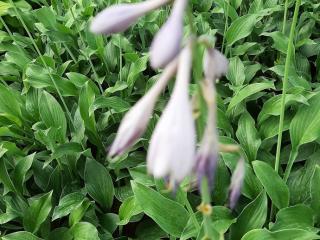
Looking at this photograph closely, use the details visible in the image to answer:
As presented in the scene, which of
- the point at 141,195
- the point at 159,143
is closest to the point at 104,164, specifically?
the point at 141,195

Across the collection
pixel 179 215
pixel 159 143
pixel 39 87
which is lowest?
pixel 179 215

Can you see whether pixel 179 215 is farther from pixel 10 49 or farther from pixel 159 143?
pixel 10 49

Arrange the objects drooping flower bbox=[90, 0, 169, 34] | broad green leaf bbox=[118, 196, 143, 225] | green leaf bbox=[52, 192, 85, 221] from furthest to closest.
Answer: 1. green leaf bbox=[52, 192, 85, 221]
2. broad green leaf bbox=[118, 196, 143, 225]
3. drooping flower bbox=[90, 0, 169, 34]

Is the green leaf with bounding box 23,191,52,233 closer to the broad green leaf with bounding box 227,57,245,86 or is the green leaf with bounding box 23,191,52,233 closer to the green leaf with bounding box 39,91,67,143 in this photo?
the green leaf with bounding box 39,91,67,143

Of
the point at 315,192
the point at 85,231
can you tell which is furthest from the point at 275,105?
the point at 85,231

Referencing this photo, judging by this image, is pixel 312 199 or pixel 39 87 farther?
pixel 39 87

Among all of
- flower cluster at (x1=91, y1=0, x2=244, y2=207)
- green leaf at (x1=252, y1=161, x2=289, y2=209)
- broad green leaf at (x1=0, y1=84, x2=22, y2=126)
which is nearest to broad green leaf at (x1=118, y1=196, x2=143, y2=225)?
green leaf at (x1=252, y1=161, x2=289, y2=209)

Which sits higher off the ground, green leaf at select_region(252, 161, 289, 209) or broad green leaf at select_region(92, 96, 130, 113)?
broad green leaf at select_region(92, 96, 130, 113)
